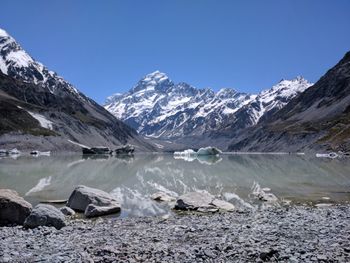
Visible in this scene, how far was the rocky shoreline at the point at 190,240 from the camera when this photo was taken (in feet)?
52.5

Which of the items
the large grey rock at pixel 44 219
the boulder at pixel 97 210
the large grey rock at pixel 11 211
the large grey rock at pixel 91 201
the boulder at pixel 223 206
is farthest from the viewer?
the boulder at pixel 223 206

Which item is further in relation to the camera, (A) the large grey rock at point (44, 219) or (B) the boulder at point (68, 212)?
(B) the boulder at point (68, 212)

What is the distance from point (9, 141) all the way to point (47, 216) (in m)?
177

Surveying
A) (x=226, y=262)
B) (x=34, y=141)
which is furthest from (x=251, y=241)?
(x=34, y=141)

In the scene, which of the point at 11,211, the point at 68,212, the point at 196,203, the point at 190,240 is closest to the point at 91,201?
the point at 68,212

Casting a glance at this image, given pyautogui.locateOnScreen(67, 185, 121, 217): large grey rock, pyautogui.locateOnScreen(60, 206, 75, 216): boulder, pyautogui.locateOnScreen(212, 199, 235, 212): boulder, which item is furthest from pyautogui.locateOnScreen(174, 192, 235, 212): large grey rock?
pyautogui.locateOnScreen(60, 206, 75, 216): boulder

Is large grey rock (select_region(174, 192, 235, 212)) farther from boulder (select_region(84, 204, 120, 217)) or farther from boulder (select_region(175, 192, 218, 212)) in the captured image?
boulder (select_region(84, 204, 120, 217))

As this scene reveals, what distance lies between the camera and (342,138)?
179250 millimetres

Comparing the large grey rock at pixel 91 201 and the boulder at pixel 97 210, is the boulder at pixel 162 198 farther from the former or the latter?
the boulder at pixel 97 210

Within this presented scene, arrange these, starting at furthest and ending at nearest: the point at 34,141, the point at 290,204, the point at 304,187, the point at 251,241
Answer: the point at 34,141
the point at 304,187
the point at 290,204
the point at 251,241

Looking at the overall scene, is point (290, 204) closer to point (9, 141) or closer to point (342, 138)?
point (342, 138)

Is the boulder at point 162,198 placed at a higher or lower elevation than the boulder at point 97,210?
higher

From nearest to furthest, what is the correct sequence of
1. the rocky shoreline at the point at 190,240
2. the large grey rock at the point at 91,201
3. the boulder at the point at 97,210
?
the rocky shoreline at the point at 190,240 < the boulder at the point at 97,210 < the large grey rock at the point at 91,201

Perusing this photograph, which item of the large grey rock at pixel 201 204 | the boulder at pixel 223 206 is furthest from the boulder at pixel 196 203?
the boulder at pixel 223 206
